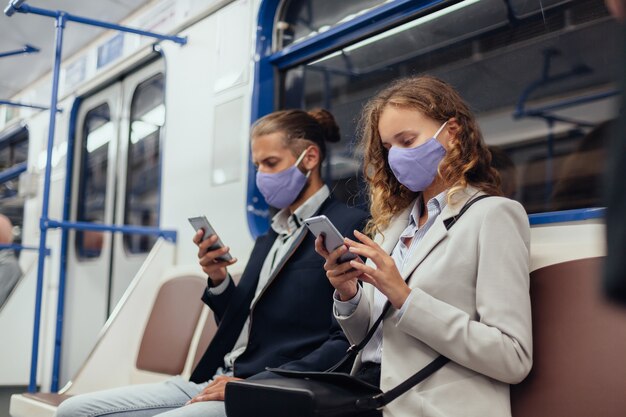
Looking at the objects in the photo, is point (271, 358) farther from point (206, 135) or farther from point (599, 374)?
point (206, 135)

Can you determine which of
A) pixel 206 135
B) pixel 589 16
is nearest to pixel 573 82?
pixel 589 16

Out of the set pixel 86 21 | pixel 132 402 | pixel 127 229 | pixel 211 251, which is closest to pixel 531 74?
pixel 211 251

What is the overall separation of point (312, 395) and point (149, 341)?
205cm

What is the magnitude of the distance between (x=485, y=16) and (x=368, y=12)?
566mm

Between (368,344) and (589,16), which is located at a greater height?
(589,16)

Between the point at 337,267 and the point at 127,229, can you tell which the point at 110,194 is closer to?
the point at 127,229

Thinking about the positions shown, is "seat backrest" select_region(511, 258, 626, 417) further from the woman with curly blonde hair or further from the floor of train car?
the floor of train car

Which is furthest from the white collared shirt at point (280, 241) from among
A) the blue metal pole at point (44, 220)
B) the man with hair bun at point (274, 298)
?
the blue metal pole at point (44, 220)

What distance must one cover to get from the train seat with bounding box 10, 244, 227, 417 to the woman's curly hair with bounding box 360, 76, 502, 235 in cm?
125

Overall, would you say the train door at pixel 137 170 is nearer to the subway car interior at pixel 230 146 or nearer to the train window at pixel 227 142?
the subway car interior at pixel 230 146

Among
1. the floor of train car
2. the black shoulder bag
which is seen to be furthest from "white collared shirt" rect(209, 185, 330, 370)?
the floor of train car

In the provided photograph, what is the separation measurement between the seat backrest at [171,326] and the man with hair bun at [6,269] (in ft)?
7.04

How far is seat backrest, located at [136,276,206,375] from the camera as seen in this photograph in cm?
307

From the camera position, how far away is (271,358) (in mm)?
2090
